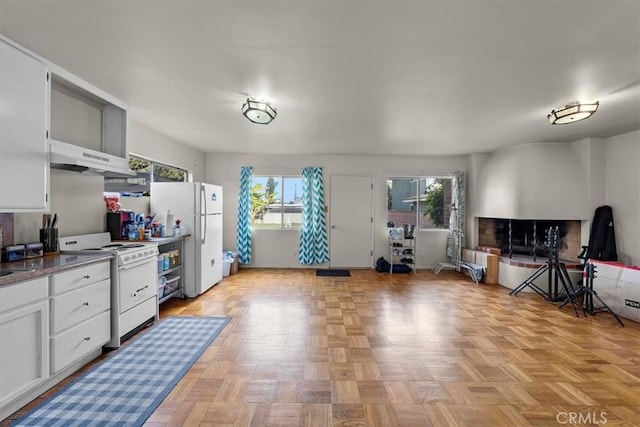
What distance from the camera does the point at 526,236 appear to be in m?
5.48

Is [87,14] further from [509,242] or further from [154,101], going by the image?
[509,242]

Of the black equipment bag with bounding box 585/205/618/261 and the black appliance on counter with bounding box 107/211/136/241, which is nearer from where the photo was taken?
the black appliance on counter with bounding box 107/211/136/241

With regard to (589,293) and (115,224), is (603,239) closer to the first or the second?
(589,293)

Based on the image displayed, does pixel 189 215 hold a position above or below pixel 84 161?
below

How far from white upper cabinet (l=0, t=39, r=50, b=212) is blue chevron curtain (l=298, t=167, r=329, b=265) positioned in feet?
14.3

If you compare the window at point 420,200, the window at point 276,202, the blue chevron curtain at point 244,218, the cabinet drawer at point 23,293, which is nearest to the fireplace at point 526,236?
the window at point 420,200

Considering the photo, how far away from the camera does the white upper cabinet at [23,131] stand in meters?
1.99

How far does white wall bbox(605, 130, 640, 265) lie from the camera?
4301mm

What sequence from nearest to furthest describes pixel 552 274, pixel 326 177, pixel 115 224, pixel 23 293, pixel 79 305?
pixel 23 293, pixel 79 305, pixel 115 224, pixel 552 274, pixel 326 177

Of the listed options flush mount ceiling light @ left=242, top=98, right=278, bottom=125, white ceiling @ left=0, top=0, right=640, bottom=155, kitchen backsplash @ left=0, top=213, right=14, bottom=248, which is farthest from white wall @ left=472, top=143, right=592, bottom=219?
kitchen backsplash @ left=0, top=213, right=14, bottom=248

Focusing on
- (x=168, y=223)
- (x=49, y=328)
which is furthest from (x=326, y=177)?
(x=49, y=328)

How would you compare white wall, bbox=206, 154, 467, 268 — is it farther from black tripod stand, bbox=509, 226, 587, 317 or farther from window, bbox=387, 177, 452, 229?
black tripod stand, bbox=509, 226, 587, 317

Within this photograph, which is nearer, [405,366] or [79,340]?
[79,340]

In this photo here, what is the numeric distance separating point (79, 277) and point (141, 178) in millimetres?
2251
